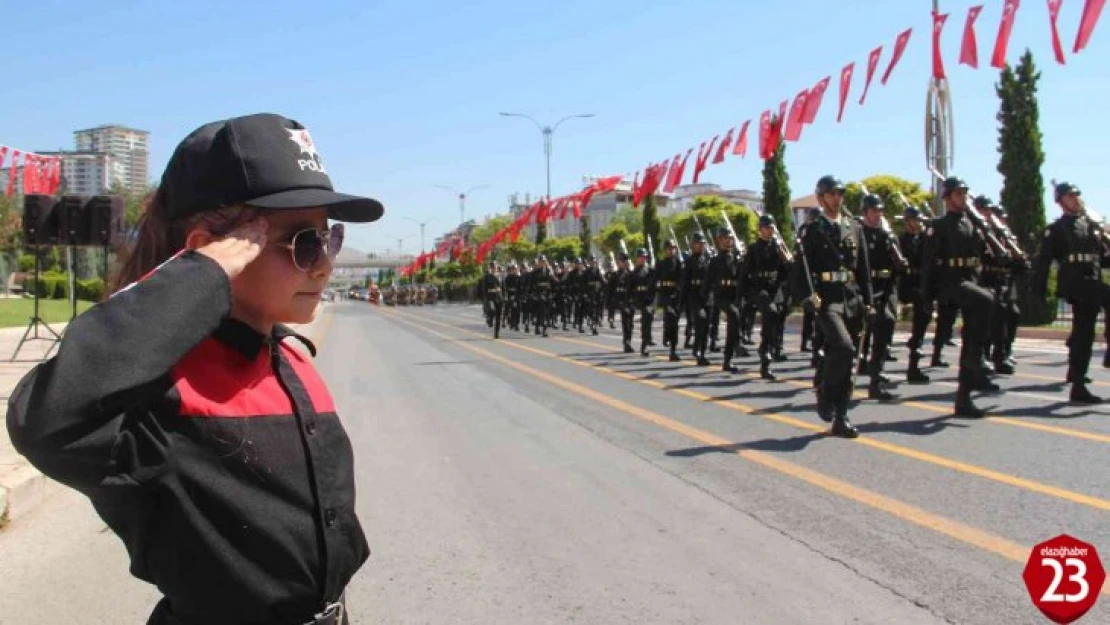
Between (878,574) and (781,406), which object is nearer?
(878,574)

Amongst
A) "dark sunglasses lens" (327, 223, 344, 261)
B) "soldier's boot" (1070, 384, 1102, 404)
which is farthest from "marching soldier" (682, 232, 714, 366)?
"dark sunglasses lens" (327, 223, 344, 261)

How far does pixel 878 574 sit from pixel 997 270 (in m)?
8.24

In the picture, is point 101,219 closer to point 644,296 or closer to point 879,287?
point 644,296

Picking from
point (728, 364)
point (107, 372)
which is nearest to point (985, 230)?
point (728, 364)

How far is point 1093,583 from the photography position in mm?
3656

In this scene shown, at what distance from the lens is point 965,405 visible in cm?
872

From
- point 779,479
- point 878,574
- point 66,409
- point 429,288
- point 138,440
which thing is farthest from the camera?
point 429,288

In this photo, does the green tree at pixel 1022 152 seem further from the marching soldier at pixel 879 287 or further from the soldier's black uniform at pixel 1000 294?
the marching soldier at pixel 879 287

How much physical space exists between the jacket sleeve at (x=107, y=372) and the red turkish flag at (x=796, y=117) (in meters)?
18.5

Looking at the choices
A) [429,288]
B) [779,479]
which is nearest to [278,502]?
[779,479]

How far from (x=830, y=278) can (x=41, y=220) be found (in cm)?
1134

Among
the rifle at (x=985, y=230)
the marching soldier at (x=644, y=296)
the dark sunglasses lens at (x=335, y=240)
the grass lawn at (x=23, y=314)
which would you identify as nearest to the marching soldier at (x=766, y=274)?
the rifle at (x=985, y=230)

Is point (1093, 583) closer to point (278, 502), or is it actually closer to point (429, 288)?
point (278, 502)

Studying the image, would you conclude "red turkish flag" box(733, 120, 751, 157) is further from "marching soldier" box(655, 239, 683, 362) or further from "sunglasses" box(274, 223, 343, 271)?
"sunglasses" box(274, 223, 343, 271)
